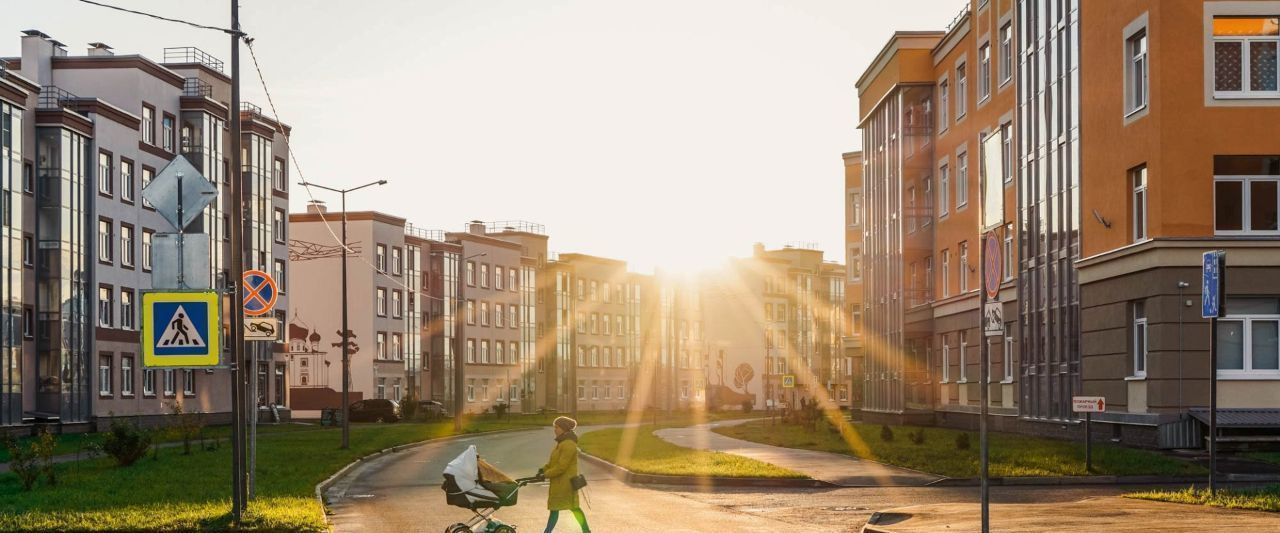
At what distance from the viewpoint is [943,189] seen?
48.4 m

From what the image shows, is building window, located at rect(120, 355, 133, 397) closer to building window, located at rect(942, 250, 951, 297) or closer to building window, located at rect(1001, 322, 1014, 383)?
building window, located at rect(942, 250, 951, 297)

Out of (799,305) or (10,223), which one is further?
(799,305)

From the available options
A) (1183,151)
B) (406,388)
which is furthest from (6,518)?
(406,388)

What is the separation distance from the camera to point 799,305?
475ft

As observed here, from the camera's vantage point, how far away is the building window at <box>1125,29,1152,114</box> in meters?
29.2

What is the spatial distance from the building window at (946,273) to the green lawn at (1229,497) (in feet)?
91.1

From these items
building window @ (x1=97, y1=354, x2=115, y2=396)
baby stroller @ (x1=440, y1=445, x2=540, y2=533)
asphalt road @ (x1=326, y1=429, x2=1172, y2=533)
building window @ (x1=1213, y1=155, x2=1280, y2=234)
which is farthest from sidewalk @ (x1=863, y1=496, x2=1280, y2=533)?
building window @ (x1=97, y1=354, x2=115, y2=396)

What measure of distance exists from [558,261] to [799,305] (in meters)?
34.4

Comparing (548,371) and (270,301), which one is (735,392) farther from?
(270,301)

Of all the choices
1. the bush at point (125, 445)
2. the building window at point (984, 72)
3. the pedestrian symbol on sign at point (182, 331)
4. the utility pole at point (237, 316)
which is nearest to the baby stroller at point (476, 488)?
the pedestrian symbol on sign at point (182, 331)

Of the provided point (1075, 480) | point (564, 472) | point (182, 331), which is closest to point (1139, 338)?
point (1075, 480)

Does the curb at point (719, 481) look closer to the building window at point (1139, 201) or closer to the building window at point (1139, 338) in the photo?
the building window at point (1139, 338)

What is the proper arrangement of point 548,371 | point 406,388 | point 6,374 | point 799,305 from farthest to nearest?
point 799,305 → point 548,371 → point 406,388 → point 6,374

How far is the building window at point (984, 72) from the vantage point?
42209 mm
